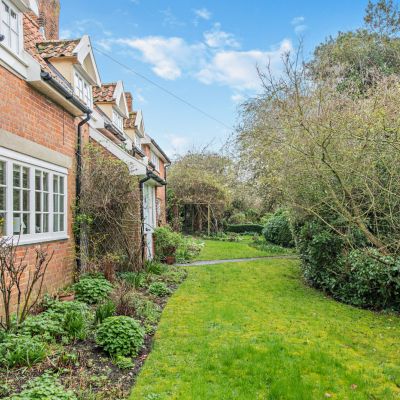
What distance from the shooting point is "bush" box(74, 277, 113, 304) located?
8.75 metres

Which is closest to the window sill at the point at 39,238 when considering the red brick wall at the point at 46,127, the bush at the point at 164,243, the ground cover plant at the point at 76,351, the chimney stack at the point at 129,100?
the red brick wall at the point at 46,127

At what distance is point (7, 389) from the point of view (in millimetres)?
4387

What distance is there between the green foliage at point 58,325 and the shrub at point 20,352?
19.7 inches

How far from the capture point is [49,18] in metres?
14.3

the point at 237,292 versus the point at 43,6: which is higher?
the point at 43,6

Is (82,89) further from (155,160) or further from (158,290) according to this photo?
(155,160)

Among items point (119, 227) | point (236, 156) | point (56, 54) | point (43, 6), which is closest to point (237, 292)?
point (119, 227)

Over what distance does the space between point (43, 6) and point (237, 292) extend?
1194 cm

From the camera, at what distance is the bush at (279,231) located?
2214 centimetres

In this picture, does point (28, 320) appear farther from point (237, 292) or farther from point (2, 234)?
point (237, 292)

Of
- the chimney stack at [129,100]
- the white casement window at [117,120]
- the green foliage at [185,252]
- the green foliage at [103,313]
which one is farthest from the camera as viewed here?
the chimney stack at [129,100]

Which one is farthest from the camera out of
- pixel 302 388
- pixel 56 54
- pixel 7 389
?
pixel 56 54

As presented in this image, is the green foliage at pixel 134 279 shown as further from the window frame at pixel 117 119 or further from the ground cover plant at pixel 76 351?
the window frame at pixel 117 119

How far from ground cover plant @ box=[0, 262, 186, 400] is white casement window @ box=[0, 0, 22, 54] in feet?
16.0
